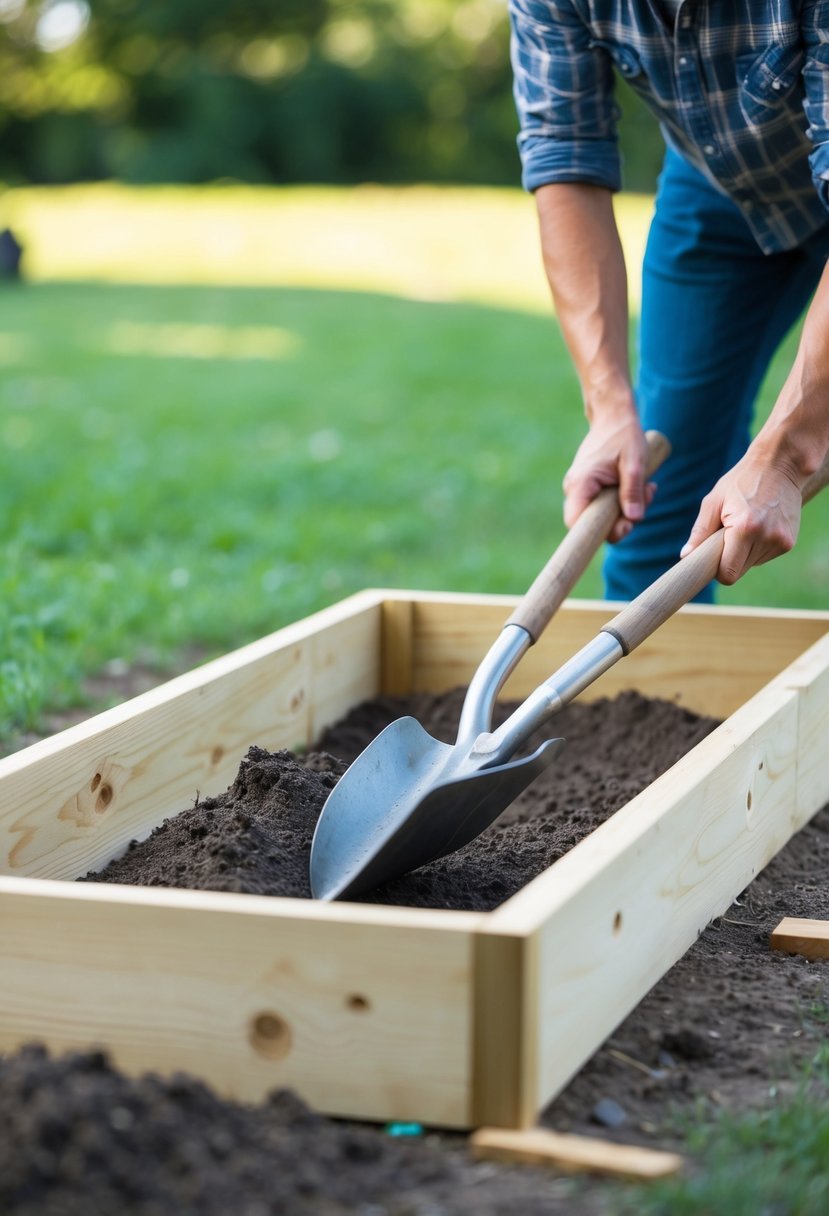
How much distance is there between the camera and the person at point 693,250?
251cm

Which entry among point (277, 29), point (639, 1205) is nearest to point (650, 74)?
point (639, 1205)

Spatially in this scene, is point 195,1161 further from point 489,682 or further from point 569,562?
point 569,562

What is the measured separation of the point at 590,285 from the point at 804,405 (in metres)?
0.68

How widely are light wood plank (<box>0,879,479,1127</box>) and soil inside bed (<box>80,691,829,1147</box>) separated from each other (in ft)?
0.62

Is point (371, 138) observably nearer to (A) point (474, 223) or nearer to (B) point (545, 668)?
(A) point (474, 223)

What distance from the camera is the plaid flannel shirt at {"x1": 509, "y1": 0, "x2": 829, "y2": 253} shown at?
8.55 ft

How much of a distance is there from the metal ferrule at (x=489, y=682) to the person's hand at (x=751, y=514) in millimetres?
327

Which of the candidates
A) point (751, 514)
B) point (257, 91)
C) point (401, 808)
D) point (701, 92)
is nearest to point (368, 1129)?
point (401, 808)

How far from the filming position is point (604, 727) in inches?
A: 122

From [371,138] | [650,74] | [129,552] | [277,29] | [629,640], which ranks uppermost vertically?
[277,29]

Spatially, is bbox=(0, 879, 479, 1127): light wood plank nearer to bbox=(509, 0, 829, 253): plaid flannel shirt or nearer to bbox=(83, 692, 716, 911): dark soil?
bbox=(83, 692, 716, 911): dark soil

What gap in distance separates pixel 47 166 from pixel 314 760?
28467 mm

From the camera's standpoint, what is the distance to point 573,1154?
1.55m

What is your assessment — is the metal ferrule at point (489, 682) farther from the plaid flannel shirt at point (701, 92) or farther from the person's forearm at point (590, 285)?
the plaid flannel shirt at point (701, 92)
